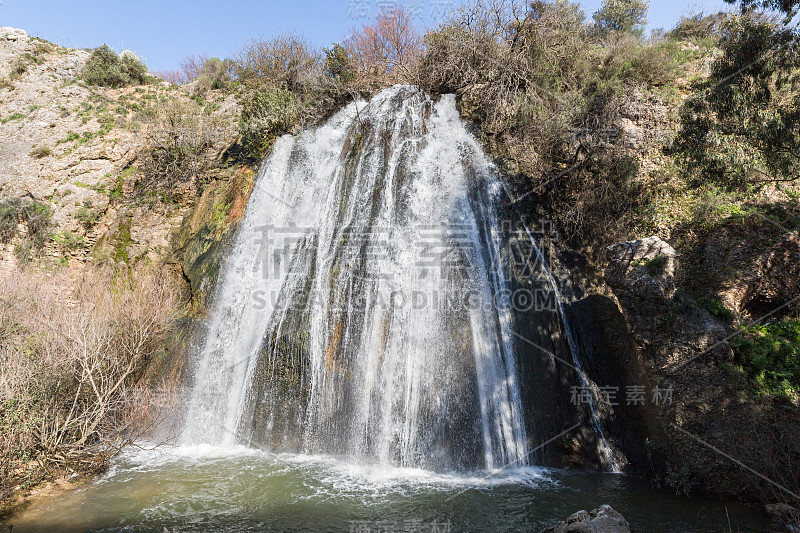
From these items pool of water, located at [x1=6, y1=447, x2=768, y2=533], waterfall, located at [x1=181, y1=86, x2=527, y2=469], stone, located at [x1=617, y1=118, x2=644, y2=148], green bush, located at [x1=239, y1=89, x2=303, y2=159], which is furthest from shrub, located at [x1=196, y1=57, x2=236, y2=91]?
pool of water, located at [x1=6, y1=447, x2=768, y2=533]

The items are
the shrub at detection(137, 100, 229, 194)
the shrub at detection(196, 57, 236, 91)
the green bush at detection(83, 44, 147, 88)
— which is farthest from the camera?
the shrub at detection(196, 57, 236, 91)

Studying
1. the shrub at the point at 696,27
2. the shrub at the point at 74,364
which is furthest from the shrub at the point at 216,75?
the shrub at the point at 696,27

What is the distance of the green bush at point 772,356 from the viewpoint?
6777mm

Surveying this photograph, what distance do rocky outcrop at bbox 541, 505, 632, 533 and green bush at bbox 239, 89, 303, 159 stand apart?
39.9ft

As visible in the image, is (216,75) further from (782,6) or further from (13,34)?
(782,6)

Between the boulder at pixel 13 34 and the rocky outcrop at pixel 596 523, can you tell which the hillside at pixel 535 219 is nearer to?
the boulder at pixel 13 34

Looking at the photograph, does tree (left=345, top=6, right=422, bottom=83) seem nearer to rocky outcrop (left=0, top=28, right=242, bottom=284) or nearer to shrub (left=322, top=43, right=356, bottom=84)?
shrub (left=322, top=43, right=356, bottom=84)

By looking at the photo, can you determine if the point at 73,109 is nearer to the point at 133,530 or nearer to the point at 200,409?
the point at 200,409

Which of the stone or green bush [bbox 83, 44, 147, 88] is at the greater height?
green bush [bbox 83, 44, 147, 88]

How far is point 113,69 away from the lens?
18359 millimetres

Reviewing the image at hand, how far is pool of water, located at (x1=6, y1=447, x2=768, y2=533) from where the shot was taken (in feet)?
18.2

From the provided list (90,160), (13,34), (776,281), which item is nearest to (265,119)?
(90,160)

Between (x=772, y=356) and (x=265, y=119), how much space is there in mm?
13736

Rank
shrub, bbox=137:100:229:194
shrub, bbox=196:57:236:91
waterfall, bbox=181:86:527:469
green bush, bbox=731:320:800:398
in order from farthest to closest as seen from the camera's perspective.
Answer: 1. shrub, bbox=196:57:236:91
2. shrub, bbox=137:100:229:194
3. waterfall, bbox=181:86:527:469
4. green bush, bbox=731:320:800:398
